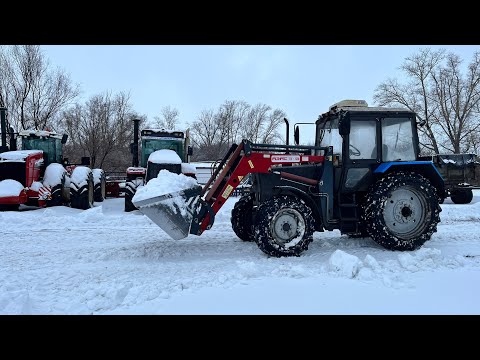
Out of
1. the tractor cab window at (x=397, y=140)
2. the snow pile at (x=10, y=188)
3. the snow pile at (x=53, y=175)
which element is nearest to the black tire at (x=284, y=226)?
the tractor cab window at (x=397, y=140)

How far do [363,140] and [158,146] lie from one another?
959cm

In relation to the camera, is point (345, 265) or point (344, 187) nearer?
point (345, 265)

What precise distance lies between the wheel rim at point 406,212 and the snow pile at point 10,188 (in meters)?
9.69

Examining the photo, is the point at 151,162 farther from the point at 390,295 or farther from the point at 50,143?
the point at 390,295

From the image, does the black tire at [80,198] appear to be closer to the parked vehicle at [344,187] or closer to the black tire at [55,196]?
the black tire at [55,196]

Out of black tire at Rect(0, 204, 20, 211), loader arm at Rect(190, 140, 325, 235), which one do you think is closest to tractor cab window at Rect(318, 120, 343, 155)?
loader arm at Rect(190, 140, 325, 235)

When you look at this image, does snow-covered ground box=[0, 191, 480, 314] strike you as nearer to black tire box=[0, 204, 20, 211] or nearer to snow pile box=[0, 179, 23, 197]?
snow pile box=[0, 179, 23, 197]

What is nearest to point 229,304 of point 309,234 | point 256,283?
point 256,283

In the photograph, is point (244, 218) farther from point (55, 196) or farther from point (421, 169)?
point (55, 196)

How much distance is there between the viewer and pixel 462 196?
13188 millimetres

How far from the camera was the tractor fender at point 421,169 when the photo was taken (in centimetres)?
584

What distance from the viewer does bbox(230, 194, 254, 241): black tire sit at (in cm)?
666

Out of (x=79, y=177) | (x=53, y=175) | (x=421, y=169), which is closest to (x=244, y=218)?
(x=421, y=169)

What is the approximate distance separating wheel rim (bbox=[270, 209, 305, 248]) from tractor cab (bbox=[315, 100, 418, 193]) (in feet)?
3.27
